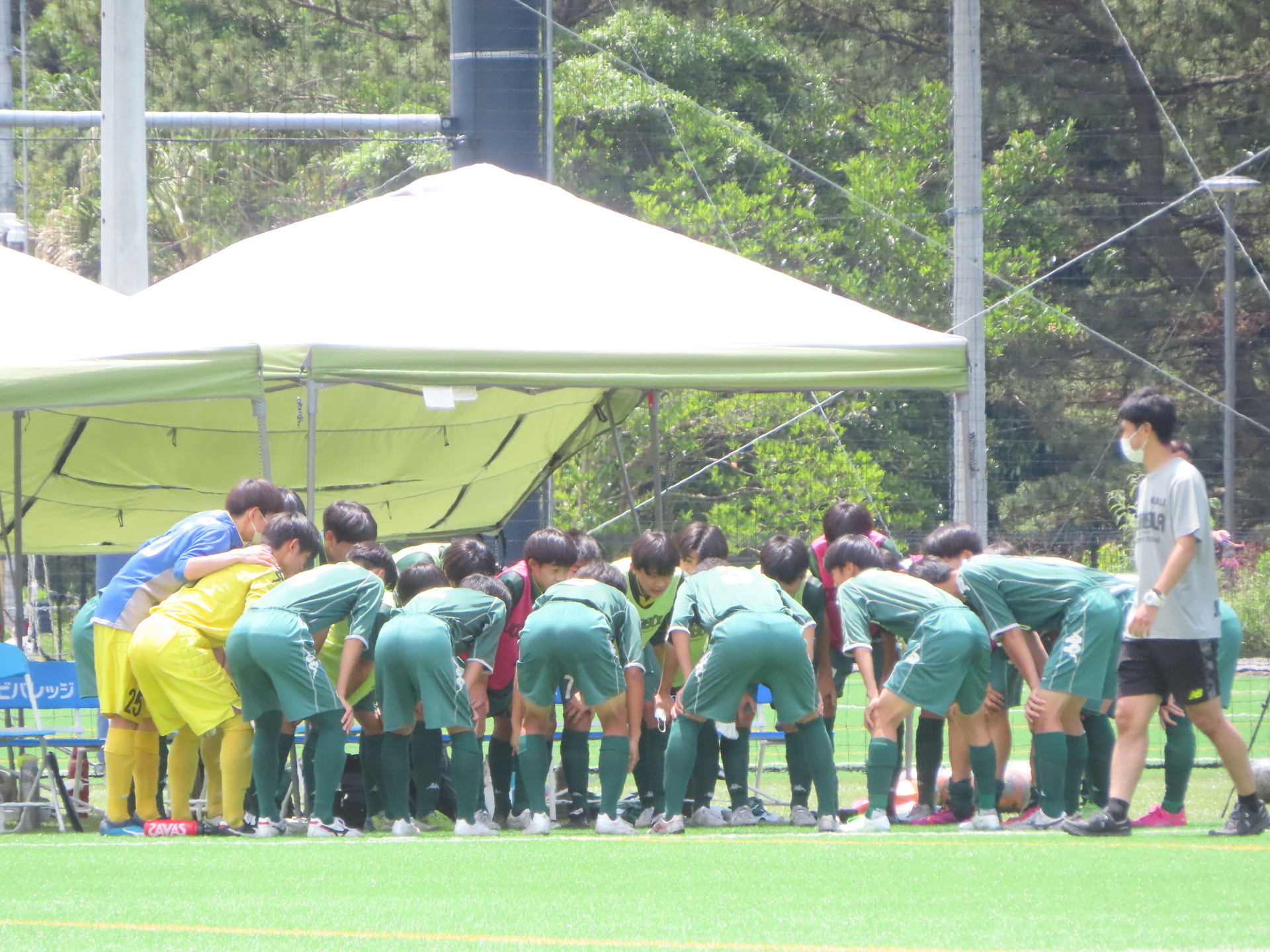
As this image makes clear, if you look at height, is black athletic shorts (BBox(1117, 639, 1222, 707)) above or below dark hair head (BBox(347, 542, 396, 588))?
below

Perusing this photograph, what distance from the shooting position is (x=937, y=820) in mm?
7508

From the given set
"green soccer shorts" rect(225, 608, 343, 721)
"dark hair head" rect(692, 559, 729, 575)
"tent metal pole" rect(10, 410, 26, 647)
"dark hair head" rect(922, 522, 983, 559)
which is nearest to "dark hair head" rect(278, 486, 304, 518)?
"green soccer shorts" rect(225, 608, 343, 721)

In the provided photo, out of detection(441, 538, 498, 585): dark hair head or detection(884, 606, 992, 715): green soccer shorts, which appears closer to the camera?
detection(884, 606, 992, 715): green soccer shorts

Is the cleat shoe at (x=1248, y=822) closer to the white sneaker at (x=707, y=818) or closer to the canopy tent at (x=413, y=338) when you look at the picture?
the white sneaker at (x=707, y=818)

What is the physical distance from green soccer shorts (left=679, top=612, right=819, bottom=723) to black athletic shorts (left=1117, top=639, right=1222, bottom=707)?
1259 mm

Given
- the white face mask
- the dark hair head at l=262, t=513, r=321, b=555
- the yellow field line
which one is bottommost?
the yellow field line

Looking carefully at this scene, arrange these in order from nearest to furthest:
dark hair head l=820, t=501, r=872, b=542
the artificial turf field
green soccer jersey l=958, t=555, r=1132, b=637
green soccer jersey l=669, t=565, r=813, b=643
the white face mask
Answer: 1. the artificial turf field
2. the white face mask
3. green soccer jersey l=669, t=565, r=813, b=643
4. green soccer jersey l=958, t=555, r=1132, b=637
5. dark hair head l=820, t=501, r=872, b=542

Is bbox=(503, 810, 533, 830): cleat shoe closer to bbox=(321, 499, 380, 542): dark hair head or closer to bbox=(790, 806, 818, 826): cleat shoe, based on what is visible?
bbox=(790, 806, 818, 826): cleat shoe

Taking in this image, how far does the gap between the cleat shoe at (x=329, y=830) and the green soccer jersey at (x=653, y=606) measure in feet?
5.12

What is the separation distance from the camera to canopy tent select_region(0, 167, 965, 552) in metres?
7.55

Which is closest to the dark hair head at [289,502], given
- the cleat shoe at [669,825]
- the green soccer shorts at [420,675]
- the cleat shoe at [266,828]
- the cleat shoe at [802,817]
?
the green soccer shorts at [420,675]

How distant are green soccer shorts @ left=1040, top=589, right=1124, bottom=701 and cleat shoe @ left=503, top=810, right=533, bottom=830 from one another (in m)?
2.18

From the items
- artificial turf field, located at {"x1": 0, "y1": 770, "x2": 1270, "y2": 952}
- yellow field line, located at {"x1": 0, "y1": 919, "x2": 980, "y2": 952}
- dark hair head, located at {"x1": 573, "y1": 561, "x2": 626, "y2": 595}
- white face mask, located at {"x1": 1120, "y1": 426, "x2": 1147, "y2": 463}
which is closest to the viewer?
yellow field line, located at {"x1": 0, "y1": 919, "x2": 980, "y2": 952}

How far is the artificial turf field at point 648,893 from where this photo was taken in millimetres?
4586
